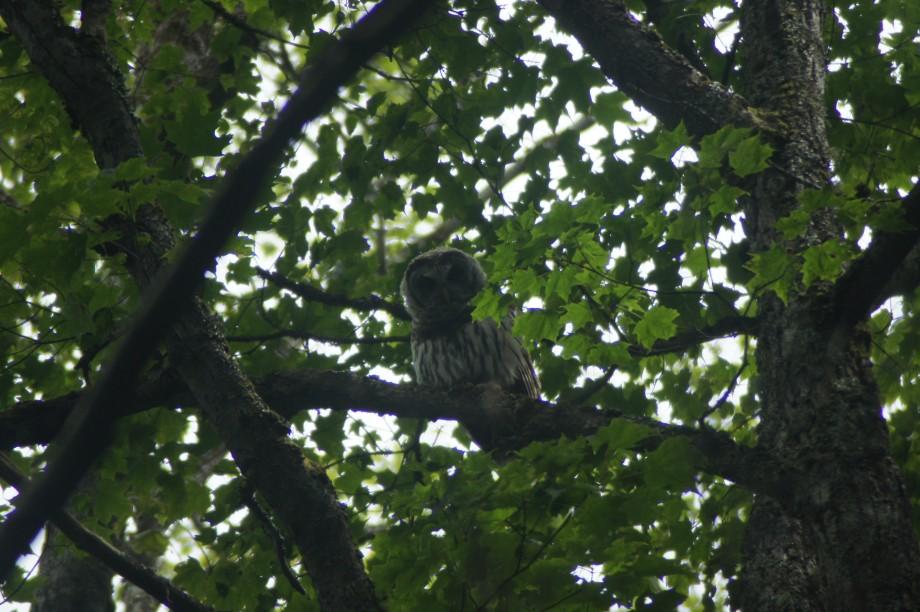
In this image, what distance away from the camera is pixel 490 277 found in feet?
12.6

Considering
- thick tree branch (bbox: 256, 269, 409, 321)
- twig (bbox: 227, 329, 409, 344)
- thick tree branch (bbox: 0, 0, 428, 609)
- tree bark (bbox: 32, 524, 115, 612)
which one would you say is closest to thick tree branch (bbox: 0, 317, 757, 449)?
twig (bbox: 227, 329, 409, 344)

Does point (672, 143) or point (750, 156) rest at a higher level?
point (672, 143)

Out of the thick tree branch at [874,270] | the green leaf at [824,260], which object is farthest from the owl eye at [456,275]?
the green leaf at [824,260]

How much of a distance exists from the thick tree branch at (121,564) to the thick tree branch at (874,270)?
242cm

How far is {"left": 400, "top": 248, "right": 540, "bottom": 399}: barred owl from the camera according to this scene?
6.32 m

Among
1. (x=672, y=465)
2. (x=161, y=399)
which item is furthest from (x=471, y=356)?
(x=672, y=465)

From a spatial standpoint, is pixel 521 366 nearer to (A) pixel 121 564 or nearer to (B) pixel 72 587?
(B) pixel 72 587

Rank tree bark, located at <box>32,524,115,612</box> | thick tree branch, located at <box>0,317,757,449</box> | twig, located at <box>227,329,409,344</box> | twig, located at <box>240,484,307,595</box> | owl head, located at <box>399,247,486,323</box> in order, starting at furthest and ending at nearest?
owl head, located at <box>399,247,486,323</box> → tree bark, located at <box>32,524,115,612</box> → twig, located at <box>227,329,409,344</box> → thick tree branch, located at <box>0,317,757,449</box> → twig, located at <box>240,484,307,595</box>

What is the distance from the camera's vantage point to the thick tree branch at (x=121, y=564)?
3.23 meters

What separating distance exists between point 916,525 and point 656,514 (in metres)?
1.58

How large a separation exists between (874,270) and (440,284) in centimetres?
387

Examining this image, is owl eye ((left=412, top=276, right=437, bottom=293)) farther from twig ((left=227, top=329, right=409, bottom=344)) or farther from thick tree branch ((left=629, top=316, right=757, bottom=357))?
thick tree branch ((left=629, top=316, right=757, bottom=357))

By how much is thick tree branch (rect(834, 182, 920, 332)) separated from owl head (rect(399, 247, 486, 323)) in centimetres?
349

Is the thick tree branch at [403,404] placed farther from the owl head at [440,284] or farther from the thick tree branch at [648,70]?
the owl head at [440,284]
